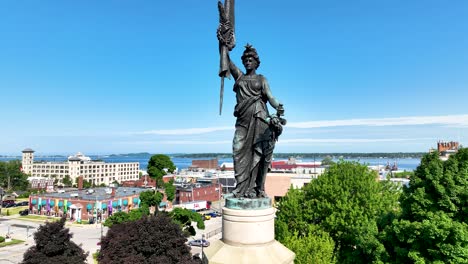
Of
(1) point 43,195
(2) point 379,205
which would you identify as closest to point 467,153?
(2) point 379,205

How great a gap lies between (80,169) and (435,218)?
147 m

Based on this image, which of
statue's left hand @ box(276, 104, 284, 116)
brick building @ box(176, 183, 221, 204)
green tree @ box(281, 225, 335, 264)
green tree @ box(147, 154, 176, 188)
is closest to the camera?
statue's left hand @ box(276, 104, 284, 116)

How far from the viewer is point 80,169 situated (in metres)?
140

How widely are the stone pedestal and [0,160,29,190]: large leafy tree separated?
122 m

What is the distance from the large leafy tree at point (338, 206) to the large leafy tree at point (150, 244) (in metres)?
7.08

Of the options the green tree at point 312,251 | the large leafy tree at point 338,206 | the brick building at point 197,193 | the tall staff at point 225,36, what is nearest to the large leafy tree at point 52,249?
the large leafy tree at point 338,206

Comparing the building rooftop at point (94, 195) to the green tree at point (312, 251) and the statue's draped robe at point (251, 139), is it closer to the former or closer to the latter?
the green tree at point (312, 251)

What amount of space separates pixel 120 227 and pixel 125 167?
13979cm

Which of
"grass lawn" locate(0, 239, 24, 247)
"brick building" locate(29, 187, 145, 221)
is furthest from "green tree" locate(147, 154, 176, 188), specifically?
"grass lawn" locate(0, 239, 24, 247)

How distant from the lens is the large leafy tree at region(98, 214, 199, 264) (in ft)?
71.7

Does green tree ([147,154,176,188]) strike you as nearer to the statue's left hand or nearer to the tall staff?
the tall staff

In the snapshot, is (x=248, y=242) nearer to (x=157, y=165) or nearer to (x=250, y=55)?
(x=250, y=55)

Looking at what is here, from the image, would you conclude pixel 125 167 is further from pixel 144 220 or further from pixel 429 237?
pixel 429 237

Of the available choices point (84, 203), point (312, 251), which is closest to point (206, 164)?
point (84, 203)
